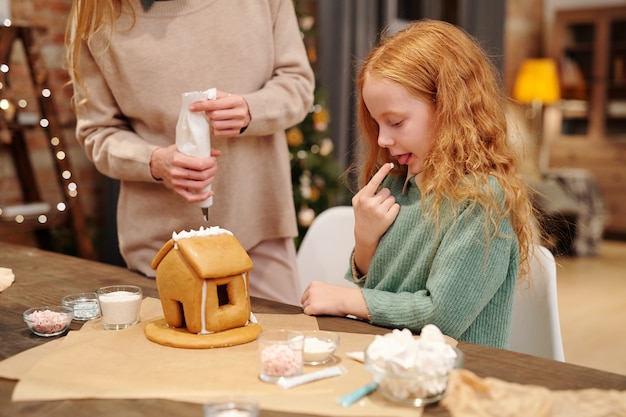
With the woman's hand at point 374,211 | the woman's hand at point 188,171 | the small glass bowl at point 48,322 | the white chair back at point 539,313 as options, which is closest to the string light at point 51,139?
the woman's hand at point 188,171

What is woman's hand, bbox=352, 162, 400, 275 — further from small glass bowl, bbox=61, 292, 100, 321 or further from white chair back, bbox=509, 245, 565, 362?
small glass bowl, bbox=61, 292, 100, 321

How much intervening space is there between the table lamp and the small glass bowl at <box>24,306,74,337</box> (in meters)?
7.07

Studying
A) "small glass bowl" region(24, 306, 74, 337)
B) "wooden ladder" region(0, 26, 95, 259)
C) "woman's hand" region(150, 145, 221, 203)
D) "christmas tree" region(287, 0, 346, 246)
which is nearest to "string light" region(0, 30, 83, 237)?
"wooden ladder" region(0, 26, 95, 259)

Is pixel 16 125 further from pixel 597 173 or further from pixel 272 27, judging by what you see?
pixel 597 173

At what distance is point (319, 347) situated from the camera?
3.76 feet

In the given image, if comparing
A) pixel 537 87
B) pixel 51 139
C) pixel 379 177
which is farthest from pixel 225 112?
pixel 537 87

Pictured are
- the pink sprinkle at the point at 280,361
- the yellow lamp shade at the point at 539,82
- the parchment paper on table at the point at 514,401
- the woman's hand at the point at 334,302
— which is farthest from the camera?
the yellow lamp shade at the point at 539,82

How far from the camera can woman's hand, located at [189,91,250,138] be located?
5.02ft

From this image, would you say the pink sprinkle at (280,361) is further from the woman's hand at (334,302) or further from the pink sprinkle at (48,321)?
the pink sprinkle at (48,321)

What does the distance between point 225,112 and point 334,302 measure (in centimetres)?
47

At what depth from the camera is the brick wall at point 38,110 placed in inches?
153

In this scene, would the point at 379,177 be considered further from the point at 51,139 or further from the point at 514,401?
the point at 51,139

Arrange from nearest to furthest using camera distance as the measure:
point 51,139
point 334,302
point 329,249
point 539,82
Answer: point 334,302 < point 329,249 < point 51,139 < point 539,82

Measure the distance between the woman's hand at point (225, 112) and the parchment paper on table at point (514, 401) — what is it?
0.81 meters
